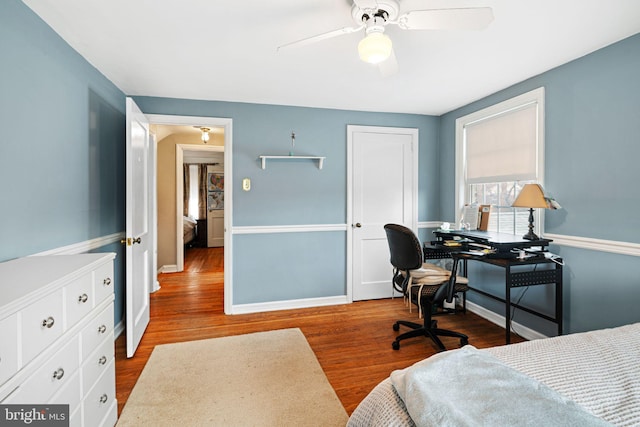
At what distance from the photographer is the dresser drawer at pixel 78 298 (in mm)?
1306

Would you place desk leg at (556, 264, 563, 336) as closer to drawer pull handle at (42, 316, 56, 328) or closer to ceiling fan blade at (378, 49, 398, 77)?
ceiling fan blade at (378, 49, 398, 77)

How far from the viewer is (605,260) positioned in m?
2.21

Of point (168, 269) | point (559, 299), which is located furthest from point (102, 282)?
point (168, 269)

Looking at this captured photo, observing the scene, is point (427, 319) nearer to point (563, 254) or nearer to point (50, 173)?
point (563, 254)

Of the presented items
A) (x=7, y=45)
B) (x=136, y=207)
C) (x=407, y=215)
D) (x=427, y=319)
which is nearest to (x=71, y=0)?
(x=7, y=45)

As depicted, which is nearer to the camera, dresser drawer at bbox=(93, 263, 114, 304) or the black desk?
dresser drawer at bbox=(93, 263, 114, 304)

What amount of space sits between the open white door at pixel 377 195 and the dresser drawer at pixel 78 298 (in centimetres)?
272

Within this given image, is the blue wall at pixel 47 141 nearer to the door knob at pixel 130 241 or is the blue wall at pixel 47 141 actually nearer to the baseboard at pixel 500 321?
the door knob at pixel 130 241

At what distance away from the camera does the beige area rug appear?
1795mm

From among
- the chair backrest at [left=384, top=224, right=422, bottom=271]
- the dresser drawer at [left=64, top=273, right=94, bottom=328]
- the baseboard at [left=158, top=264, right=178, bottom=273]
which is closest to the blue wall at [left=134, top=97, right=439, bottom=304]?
the chair backrest at [left=384, top=224, right=422, bottom=271]

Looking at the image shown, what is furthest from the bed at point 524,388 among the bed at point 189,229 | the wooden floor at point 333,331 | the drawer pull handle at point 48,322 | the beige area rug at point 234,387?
the bed at point 189,229

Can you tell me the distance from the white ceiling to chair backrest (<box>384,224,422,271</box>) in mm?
1329

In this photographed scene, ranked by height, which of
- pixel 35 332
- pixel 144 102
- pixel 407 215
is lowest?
pixel 35 332

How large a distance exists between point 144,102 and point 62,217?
1.72 metres
